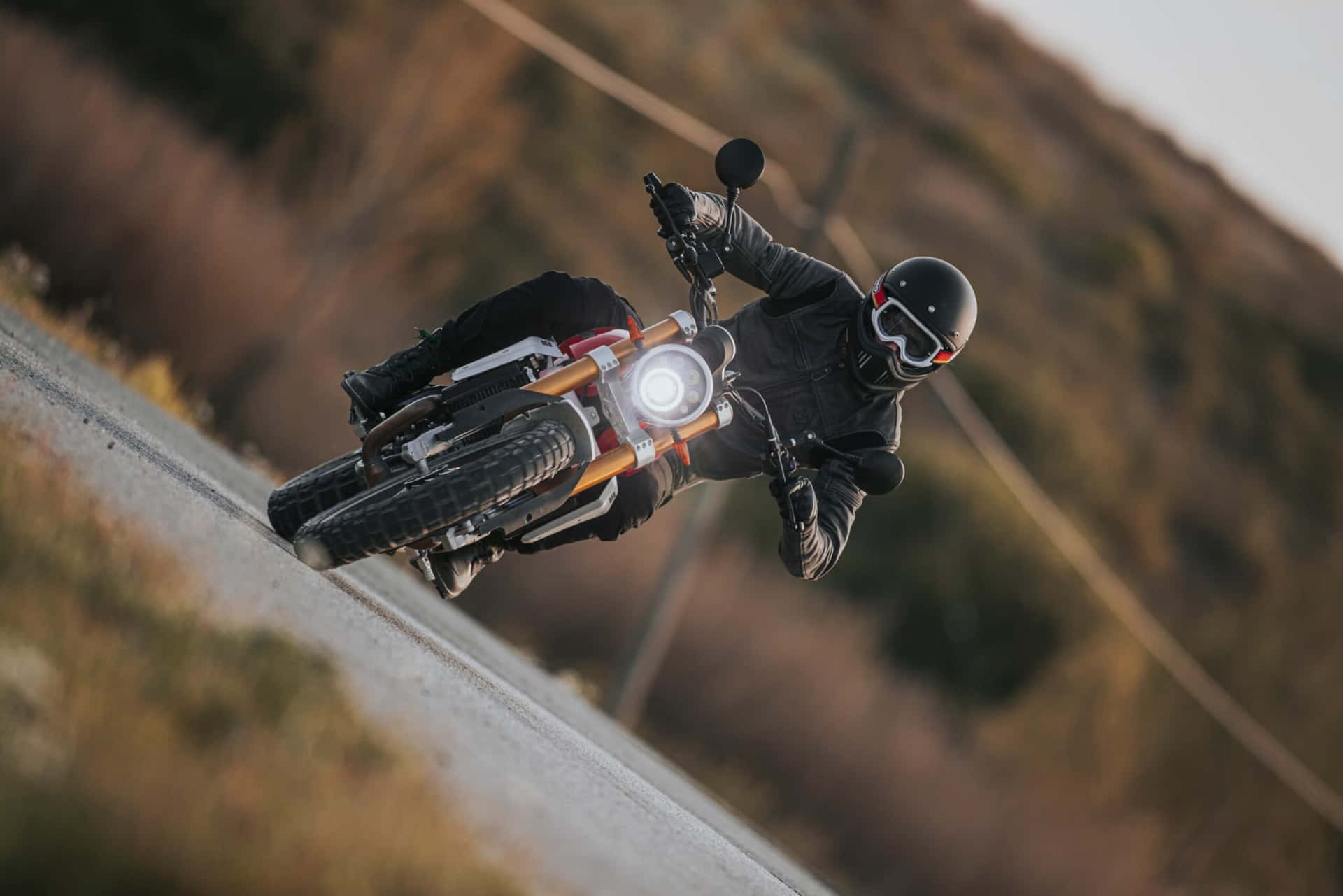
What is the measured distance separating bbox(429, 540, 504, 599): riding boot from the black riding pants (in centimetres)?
13

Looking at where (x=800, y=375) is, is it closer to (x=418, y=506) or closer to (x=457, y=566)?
(x=457, y=566)

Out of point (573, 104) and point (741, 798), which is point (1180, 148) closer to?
point (573, 104)

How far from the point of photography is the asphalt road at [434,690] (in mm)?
3389

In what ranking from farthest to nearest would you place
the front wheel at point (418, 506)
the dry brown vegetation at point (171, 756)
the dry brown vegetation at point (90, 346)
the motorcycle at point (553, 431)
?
the dry brown vegetation at point (90, 346), the motorcycle at point (553, 431), the front wheel at point (418, 506), the dry brown vegetation at point (171, 756)

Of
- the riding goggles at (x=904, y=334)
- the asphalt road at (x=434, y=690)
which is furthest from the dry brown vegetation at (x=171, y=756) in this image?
the riding goggles at (x=904, y=334)

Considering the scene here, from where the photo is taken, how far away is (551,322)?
5816mm

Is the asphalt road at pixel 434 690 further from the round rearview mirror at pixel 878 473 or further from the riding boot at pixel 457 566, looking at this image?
the round rearview mirror at pixel 878 473

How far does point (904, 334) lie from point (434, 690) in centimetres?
272

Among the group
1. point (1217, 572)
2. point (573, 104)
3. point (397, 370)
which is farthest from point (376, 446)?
point (1217, 572)

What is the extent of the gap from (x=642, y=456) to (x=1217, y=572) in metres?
35.1

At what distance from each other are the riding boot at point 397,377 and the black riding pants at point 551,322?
54 millimetres

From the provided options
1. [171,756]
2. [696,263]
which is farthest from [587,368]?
[171,756]

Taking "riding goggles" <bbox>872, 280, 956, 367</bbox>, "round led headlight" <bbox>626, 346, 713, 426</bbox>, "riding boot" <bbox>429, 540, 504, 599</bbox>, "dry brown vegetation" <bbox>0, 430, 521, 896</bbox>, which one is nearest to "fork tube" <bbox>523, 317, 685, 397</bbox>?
"round led headlight" <bbox>626, 346, 713, 426</bbox>

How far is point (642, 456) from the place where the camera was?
5.21 meters
